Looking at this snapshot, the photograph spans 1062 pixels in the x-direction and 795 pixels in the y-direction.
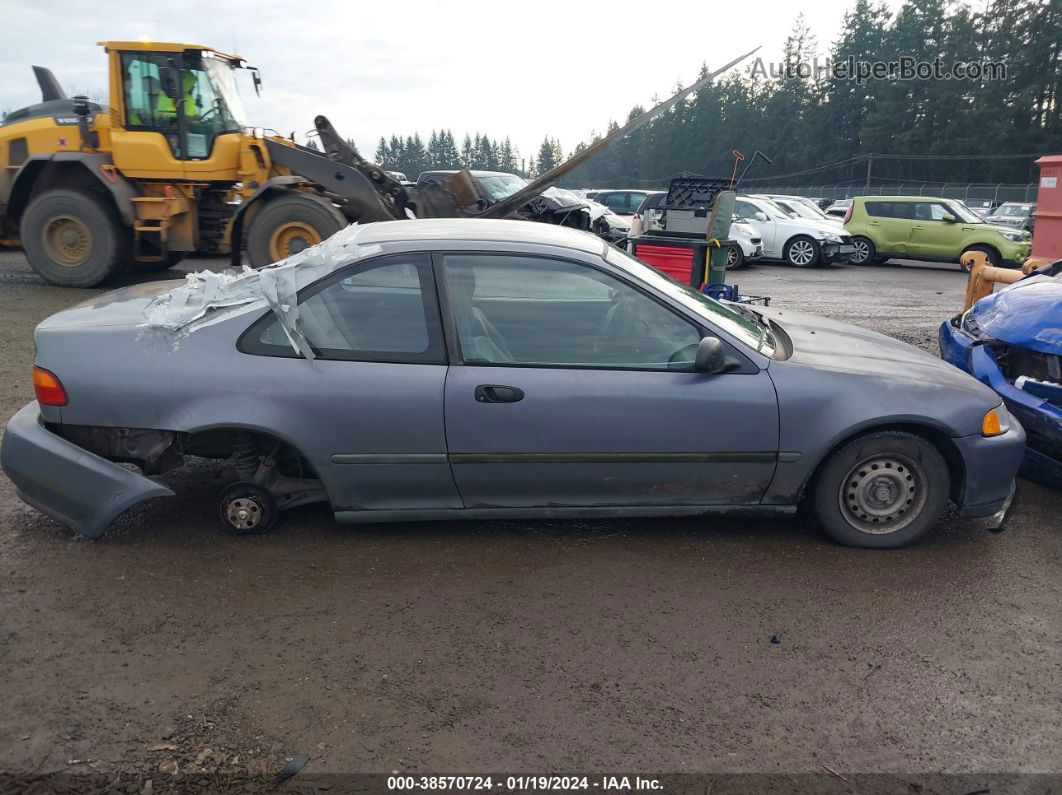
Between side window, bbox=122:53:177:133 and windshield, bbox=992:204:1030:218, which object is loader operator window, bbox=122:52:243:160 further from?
windshield, bbox=992:204:1030:218

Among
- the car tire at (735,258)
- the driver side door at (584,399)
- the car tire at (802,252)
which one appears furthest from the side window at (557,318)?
the car tire at (802,252)

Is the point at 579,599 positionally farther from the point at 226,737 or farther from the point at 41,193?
the point at 41,193

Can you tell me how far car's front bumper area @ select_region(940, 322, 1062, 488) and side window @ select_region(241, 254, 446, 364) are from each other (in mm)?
3205

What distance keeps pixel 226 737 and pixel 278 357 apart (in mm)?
1737

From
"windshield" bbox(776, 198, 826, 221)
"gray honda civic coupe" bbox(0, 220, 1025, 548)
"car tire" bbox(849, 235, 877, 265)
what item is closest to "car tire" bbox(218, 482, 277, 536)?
"gray honda civic coupe" bbox(0, 220, 1025, 548)

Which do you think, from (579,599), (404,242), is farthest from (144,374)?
(579,599)

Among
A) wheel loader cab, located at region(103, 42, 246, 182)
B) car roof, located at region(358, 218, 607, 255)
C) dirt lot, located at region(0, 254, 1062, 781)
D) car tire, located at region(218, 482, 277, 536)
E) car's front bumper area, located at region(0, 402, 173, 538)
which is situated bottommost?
dirt lot, located at region(0, 254, 1062, 781)

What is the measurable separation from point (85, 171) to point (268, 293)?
9732 mm

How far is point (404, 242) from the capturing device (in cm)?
402

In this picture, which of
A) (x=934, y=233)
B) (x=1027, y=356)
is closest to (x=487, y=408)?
(x=1027, y=356)

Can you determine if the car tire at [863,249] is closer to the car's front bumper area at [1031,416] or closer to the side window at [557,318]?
the car's front bumper area at [1031,416]

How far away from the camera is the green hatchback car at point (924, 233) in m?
17.4

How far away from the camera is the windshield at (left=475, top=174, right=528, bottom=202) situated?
1709cm

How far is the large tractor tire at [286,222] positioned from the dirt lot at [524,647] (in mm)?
6870
